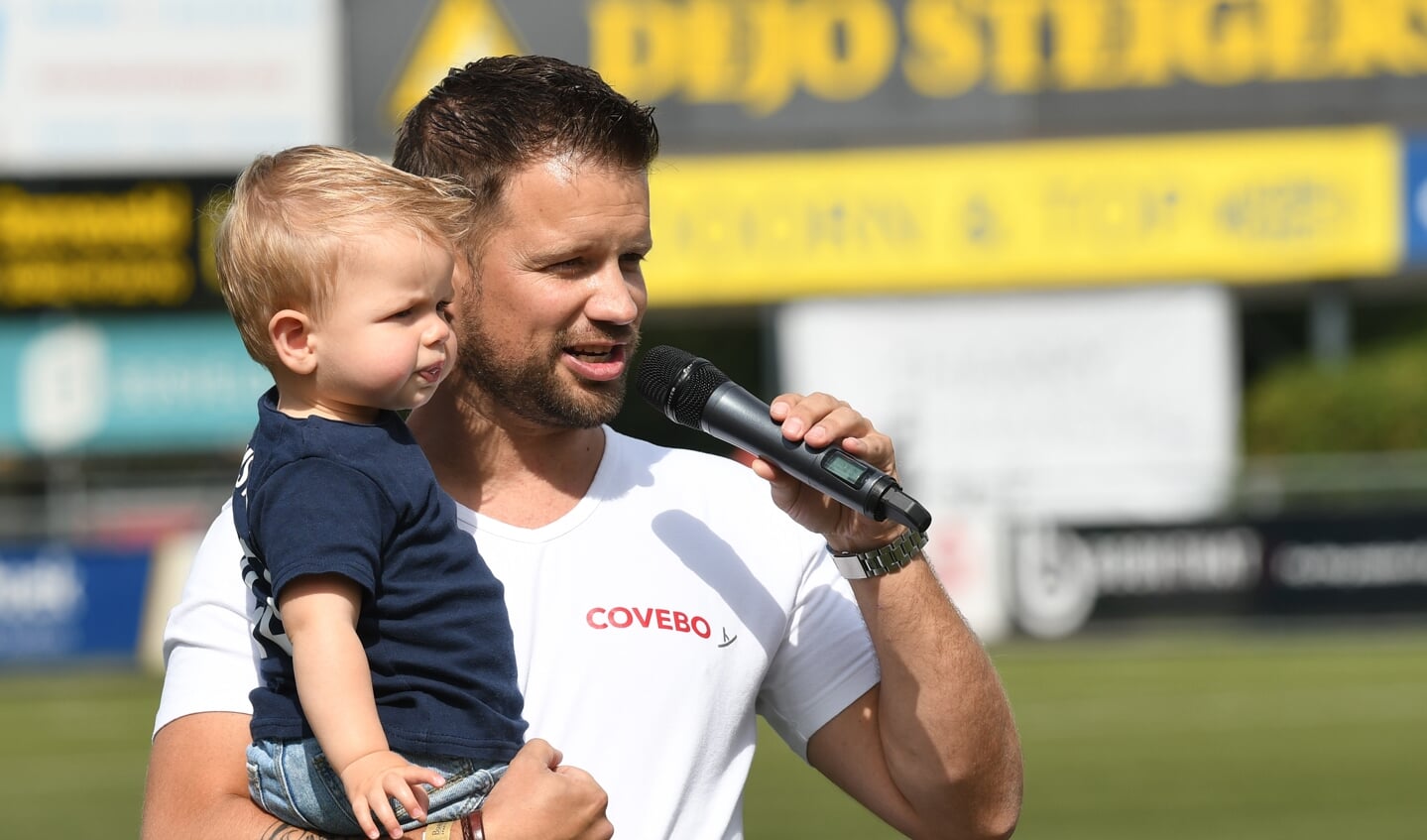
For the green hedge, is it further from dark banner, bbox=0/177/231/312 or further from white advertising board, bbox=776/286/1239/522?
dark banner, bbox=0/177/231/312

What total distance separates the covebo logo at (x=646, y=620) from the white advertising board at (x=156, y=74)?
20.3m

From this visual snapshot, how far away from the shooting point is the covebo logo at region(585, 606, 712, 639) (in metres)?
2.92

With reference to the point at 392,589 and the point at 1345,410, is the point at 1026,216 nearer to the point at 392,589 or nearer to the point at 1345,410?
the point at 1345,410

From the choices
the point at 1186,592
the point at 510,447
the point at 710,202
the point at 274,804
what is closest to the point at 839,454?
the point at 510,447

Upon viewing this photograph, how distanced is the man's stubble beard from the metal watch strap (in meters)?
0.42

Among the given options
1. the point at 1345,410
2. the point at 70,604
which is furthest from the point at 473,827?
the point at 1345,410

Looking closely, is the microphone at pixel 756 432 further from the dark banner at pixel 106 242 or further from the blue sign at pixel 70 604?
the dark banner at pixel 106 242

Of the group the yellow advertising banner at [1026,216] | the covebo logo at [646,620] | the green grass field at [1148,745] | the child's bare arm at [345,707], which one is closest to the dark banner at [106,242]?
the yellow advertising banner at [1026,216]

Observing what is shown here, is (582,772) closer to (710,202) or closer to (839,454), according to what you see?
(839,454)

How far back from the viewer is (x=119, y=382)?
22.7 meters

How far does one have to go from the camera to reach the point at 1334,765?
11.2 metres

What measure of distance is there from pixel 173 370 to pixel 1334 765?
15.1 meters

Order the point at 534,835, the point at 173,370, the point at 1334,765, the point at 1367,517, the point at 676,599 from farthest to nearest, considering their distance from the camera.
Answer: the point at 173,370
the point at 1367,517
the point at 1334,765
the point at 676,599
the point at 534,835

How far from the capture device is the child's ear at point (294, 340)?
2.68 m
